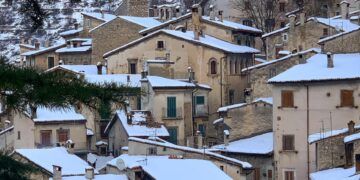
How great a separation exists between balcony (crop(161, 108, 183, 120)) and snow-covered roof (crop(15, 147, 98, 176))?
22.7 ft

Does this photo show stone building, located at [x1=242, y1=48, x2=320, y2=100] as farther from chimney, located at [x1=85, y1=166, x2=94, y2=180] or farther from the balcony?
chimney, located at [x1=85, y1=166, x2=94, y2=180]

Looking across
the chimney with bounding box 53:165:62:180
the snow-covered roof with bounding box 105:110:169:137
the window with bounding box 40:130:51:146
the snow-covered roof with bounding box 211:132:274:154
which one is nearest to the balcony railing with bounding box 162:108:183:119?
the snow-covered roof with bounding box 105:110:169:137

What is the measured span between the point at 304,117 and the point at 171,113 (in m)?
8.12

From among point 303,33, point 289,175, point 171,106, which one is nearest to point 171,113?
point 171,106

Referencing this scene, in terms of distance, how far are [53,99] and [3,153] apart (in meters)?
1.78

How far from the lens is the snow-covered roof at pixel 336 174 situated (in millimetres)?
34375

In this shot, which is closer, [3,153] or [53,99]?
[53,99]

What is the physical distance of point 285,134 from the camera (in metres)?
41.7

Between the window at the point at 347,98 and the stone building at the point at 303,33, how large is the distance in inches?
390

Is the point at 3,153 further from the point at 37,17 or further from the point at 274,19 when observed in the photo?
the point at 274,19

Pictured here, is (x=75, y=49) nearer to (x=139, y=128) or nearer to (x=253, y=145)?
(x=139, y=128)

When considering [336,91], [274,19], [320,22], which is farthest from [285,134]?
[274,19]

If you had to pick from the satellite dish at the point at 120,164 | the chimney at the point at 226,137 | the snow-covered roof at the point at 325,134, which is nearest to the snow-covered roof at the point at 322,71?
the snow-covered roof at the point at 325,134

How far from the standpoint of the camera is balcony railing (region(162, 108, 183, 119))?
4806cm
